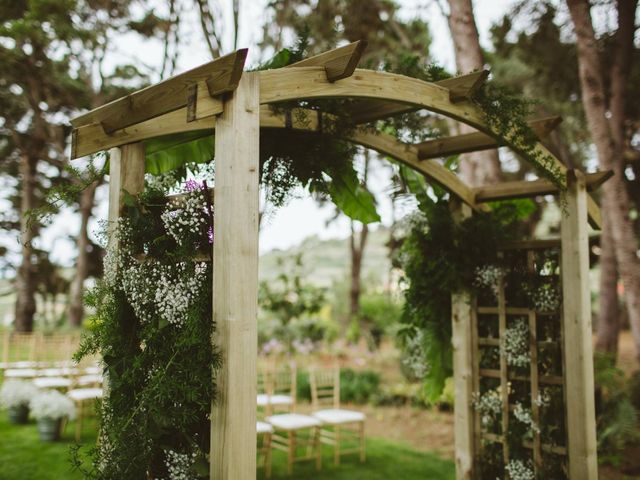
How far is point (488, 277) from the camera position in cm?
408

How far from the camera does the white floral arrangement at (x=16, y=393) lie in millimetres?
6320

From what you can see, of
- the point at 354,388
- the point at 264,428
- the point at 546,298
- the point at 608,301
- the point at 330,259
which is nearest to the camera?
the point at 546,298

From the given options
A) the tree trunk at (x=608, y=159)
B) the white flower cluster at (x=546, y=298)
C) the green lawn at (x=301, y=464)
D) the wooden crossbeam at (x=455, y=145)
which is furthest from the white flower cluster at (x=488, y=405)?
the tree trunk at (x=608, y=159)

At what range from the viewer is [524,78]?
10867 millimetres

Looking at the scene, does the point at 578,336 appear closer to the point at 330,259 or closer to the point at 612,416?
the point at 612,416

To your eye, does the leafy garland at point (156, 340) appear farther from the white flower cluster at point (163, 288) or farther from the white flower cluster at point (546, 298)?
the white flower cluster at point (546, 298)

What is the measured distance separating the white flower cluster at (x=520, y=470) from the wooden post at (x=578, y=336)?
0.31m

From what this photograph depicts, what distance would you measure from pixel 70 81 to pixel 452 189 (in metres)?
11.1

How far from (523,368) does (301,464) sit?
277 cm

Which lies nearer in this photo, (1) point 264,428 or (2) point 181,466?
(2) point 181,466

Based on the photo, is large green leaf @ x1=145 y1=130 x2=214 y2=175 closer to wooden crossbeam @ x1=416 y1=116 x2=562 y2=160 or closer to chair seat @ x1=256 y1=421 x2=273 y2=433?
wooden crossbeam @ x1=416 y1=116 x2=562 y2=160

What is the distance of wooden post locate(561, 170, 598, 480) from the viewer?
3.47 m

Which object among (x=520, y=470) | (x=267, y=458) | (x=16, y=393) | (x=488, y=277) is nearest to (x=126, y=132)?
(x=488, y=277)

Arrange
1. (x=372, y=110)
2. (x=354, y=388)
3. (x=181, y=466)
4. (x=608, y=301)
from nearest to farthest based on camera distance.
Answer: (x=181, y=466)
(x=372, y=110)
(x=608, y=301)
(x=354, y=388)
